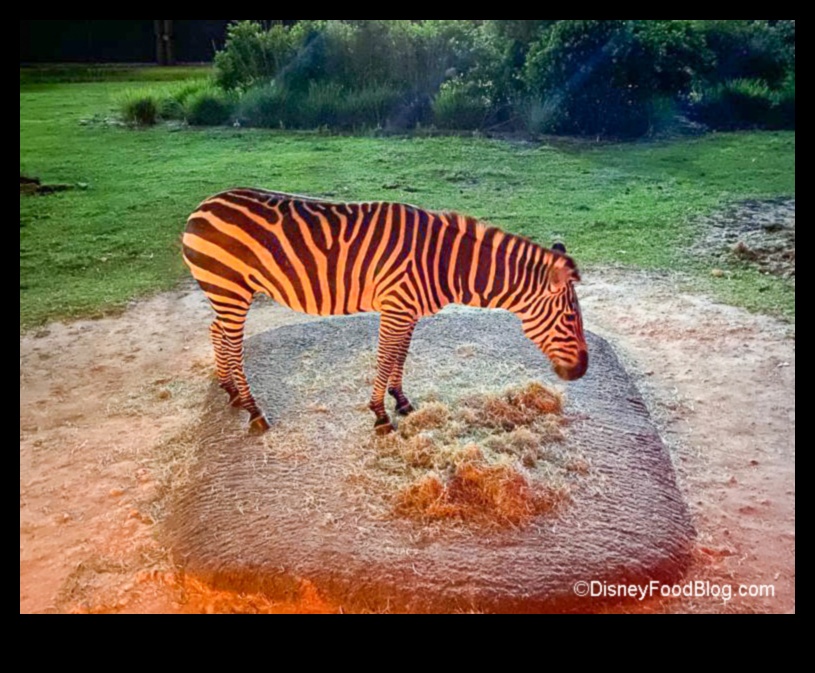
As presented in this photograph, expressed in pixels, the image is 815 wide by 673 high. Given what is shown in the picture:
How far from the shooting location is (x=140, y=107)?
22.8 feet

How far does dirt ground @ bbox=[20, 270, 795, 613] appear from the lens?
3.24 metres

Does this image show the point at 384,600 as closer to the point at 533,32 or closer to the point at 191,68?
the point at 191,68

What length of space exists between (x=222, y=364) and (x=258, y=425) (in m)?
0.52

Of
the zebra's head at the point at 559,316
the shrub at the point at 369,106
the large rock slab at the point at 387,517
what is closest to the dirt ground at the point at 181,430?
the large rock slab at the point at 387,517

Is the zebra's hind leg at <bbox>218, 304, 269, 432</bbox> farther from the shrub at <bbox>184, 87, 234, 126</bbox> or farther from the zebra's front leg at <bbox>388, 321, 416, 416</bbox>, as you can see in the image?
the shrub at <bbox>184, 87, 234, 126</bbox>

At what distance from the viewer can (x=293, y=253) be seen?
3.98m

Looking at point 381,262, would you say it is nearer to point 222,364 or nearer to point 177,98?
point 222,364

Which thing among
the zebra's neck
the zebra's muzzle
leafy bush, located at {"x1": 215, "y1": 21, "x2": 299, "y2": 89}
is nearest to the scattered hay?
the zebra's muzzle

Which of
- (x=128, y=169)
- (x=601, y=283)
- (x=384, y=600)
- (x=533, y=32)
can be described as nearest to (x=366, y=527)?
(x=384, y=600)

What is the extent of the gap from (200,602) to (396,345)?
1.76 metres

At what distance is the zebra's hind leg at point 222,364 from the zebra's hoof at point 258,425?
272 mm

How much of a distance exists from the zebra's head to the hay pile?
0.40 m

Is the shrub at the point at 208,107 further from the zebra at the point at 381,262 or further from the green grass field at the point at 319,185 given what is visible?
the zebra at the point at 381,262

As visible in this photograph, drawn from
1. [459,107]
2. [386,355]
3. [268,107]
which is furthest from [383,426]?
[459,107]
